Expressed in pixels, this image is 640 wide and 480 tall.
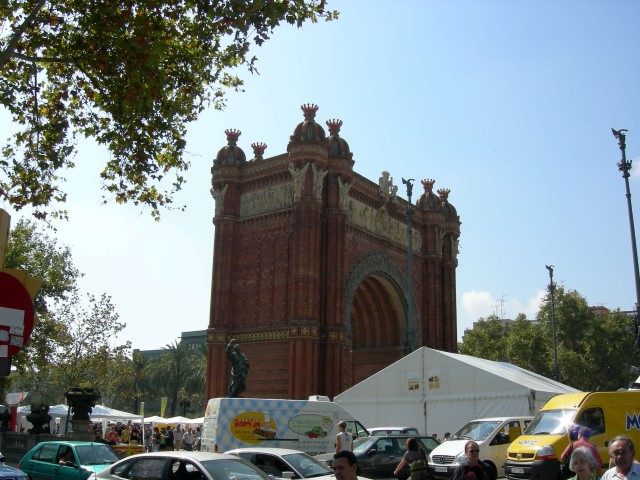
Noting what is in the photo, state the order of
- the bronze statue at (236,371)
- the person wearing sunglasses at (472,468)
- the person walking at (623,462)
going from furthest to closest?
the bronze statue at (236,371)
the person wearing sunglasses at (472,468)
the person walking at (623,462)

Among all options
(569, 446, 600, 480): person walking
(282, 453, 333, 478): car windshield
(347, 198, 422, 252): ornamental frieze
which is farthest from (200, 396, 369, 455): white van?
(347, 198, 422, 252): ornamental frieze

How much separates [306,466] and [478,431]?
26.7ft

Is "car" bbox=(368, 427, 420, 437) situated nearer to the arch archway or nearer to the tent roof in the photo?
the tent roof

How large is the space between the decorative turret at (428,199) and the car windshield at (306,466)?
118 ft

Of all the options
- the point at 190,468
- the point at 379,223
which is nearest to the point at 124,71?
the point at 190,468

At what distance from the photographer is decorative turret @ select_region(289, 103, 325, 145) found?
3625 centimetres

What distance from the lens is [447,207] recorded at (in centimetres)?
4847

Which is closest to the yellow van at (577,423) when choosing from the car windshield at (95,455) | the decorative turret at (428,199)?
the car windshield at (95,455)

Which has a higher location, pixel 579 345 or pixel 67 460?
pixel 579 345

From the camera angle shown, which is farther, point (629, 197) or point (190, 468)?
point (629, 197)

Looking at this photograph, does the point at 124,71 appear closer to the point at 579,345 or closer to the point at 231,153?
the point at 231,153

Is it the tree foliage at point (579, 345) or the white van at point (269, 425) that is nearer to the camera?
the white van at point (269, 425)

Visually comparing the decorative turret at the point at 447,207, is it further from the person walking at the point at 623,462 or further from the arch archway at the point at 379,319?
the person walking at the point at 623,462

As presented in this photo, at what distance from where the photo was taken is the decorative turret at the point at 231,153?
130 feet
